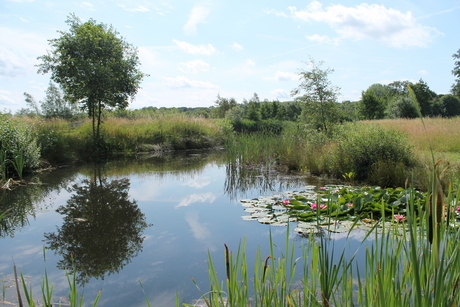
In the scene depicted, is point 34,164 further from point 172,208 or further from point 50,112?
point 50,112

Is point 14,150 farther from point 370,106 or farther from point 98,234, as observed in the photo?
point 370,106

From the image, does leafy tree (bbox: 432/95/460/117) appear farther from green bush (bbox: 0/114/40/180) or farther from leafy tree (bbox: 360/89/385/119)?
green bush (bbox: 0/114/40/180)

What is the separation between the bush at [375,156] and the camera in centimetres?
736

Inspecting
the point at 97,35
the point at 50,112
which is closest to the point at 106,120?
the point at 97,35

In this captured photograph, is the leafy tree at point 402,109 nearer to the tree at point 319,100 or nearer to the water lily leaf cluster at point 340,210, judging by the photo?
the tree at point 319,100

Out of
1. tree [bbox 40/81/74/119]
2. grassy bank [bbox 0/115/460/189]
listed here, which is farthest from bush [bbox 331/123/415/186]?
tree [bbox 40/81/74/119]

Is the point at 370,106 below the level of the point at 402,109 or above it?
above

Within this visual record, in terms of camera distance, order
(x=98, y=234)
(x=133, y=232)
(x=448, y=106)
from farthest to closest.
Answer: (x=448, y=106) < (x=133, y=232) < (x=98, y=234)

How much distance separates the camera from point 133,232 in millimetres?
5016

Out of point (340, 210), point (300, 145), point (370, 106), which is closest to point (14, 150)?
point (300, 145)

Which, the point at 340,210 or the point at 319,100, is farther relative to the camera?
the point at 319,100

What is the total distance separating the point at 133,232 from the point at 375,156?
5.75m

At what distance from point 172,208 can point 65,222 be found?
6.25ft

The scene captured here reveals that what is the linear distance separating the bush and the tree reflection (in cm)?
515
